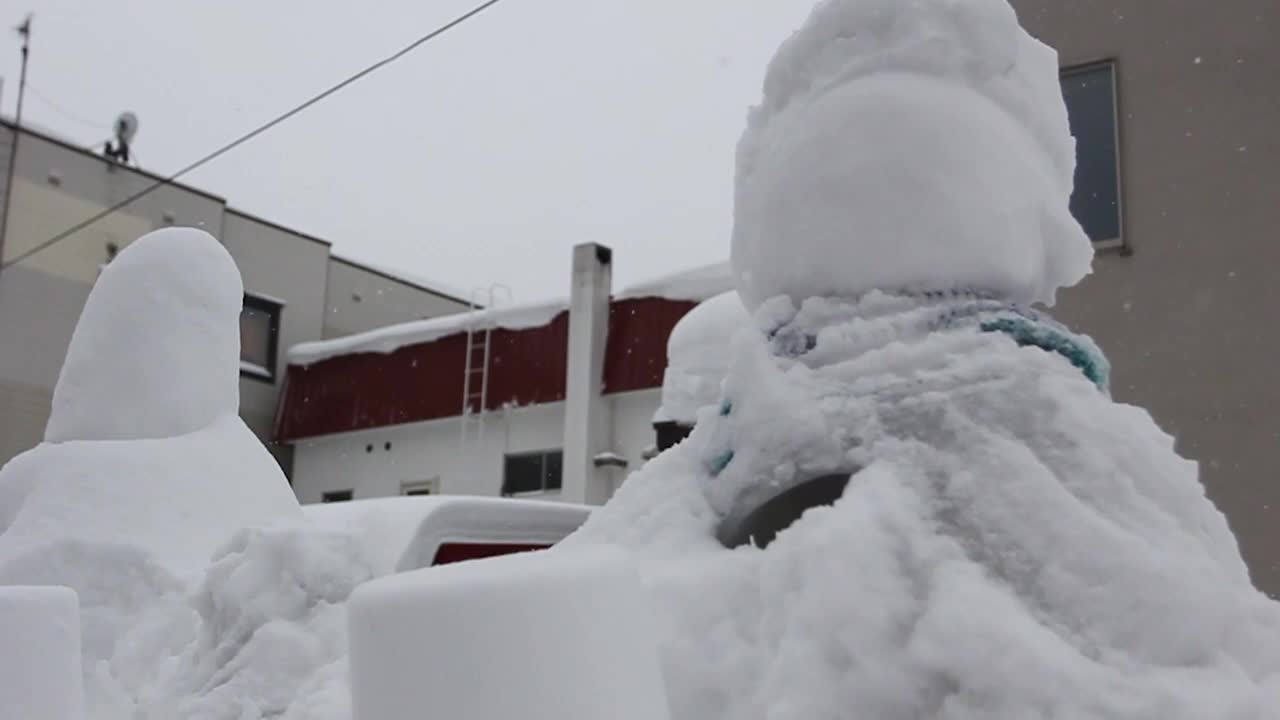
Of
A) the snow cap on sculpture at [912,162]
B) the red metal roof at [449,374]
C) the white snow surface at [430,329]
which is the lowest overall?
the snow cap on sculpture at [912,162]

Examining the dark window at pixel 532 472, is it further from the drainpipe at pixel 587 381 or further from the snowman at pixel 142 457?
the snowman at pixel 142 457

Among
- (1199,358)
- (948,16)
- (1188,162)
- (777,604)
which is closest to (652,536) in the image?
(777,604)

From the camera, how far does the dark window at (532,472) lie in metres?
13.3

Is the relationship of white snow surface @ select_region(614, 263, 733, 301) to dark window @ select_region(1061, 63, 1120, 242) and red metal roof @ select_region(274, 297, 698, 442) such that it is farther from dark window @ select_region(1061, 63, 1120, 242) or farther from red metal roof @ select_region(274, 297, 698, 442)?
dark window @ select_region(1061, 63, 1120, 242)

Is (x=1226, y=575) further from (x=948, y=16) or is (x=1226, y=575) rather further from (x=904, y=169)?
(x=948, y=16)

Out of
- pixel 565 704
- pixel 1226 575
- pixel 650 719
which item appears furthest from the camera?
pixel 1226 575

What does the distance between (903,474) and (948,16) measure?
103cm

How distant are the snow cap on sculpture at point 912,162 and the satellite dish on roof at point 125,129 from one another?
679 inches

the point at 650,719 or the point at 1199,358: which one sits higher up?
the point at 1199,358

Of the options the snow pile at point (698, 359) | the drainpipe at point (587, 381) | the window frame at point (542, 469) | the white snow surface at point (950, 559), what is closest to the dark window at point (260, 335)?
the window frame at point (542, 469)

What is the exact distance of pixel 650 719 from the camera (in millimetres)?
1689

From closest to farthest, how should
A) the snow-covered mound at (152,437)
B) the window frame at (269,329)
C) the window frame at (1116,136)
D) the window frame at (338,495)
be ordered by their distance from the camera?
1. the snow-covered mound at (152,437)
2. the window frame at (1116,136)
3. the window frame at (338,495)
4. the window frame at (269,329)

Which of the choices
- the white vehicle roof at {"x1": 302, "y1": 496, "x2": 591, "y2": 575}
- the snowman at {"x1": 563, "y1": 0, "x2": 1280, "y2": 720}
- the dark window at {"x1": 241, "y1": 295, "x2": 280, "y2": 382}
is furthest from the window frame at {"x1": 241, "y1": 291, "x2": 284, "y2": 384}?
the snowman at {"x1": 563, "y1": 0, "x2": 1280, "y2": 720}

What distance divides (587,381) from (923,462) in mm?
10516
